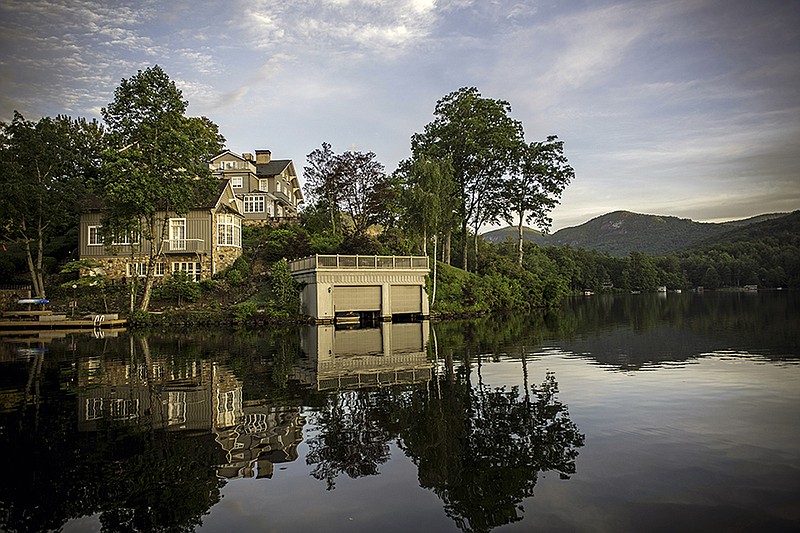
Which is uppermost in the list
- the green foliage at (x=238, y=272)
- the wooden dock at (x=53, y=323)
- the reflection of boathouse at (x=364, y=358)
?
the green foliage at (x=238, y=272)

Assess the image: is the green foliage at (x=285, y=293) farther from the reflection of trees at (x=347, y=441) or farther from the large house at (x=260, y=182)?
the reflection of trees at (x=347, y=441)

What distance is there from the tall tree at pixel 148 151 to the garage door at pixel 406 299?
1585 centimetres

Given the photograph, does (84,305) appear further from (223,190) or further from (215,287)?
(223,190)

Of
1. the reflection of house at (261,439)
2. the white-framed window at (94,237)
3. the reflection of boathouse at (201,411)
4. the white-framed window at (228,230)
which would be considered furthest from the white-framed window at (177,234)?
the reflection of house at (261,439)

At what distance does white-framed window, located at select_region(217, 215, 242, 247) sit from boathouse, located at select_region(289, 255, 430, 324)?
828cm

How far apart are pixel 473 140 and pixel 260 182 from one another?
24.4 meters

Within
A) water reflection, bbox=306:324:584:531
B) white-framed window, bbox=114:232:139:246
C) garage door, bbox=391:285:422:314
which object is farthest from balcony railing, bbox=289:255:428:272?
water reflection, bbox=306:324:584:531

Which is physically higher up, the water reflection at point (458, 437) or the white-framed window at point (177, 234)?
the white-framed window at point (177, 234)

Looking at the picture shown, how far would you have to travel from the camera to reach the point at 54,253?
164 feet

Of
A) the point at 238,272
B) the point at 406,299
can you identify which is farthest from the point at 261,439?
the point at 238,272

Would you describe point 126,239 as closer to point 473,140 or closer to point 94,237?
point 94,237

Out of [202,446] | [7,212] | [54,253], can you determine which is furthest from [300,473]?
[54,253]

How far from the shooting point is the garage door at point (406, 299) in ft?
132

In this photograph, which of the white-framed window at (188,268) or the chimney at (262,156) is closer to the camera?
the white-framed window at (188,268)
